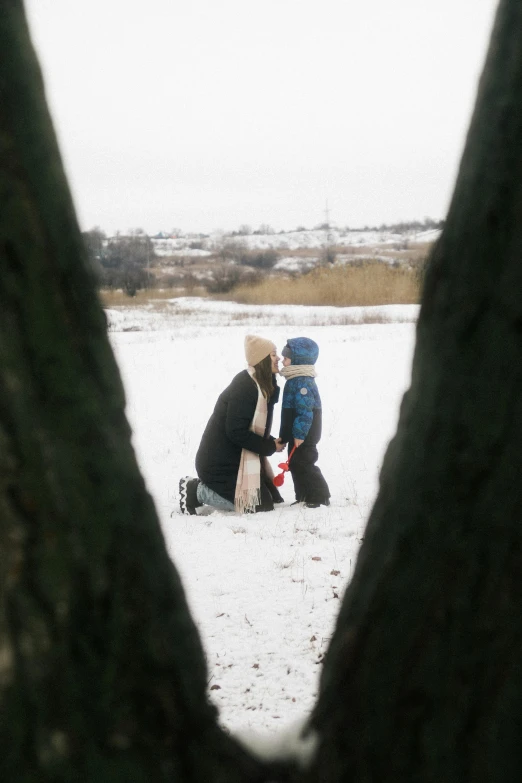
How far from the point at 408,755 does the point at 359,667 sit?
0.43 ft

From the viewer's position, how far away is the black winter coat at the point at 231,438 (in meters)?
5.10

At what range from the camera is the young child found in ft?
17.3

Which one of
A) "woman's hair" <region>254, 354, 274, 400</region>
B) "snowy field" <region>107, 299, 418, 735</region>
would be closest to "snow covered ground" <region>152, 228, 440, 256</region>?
"snowy field" <region>107, 299, 418, 735</region>

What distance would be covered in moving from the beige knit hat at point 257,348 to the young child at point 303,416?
268mm

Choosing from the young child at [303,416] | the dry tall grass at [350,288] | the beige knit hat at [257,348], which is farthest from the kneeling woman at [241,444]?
the dry tall grass at [350,288]

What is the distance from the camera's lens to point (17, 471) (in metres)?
0.84

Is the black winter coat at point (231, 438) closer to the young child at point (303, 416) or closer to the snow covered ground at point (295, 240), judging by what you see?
the young child at point (303, 416)

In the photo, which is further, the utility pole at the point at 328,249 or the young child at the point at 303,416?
the utility pole at the point at 328,249

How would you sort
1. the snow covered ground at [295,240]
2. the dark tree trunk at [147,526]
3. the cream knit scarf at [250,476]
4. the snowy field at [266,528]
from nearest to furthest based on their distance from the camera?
the dark tree trunk at [147,526], the snowy field at [266,528], the cream knit scarf at [250,476], the snow covered ground at [295,240]

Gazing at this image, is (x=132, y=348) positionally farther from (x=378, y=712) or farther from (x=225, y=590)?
(x=378, y=712)

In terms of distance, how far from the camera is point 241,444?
5.14 meters

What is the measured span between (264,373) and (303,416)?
0.46 m

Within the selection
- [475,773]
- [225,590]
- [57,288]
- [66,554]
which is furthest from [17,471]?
[225,590]

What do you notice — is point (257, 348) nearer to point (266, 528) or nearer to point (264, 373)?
point (264, 373)
